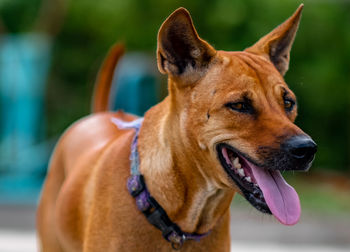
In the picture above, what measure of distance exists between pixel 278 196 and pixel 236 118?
421 mm

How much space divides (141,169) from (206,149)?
1.34 ft

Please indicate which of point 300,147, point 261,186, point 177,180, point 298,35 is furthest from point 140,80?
point 300,147

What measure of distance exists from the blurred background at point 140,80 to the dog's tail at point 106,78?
237cm

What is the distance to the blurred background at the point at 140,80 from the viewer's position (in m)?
8.32

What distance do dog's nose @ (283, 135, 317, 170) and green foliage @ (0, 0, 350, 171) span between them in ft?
27.5

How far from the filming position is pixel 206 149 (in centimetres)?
303

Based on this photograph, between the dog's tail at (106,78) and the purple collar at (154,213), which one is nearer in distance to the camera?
the purple collar at (154,213)

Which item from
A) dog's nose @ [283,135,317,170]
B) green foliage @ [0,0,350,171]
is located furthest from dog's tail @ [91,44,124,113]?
green foliage @ [0,0,350,171]

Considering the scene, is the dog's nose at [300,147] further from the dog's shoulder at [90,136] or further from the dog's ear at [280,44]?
the dog's shoulder at [90,136]

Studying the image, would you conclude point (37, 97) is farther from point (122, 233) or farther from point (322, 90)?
point (122, 233)

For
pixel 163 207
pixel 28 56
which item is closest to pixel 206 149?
pixel 163 207

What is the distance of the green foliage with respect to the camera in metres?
11.4

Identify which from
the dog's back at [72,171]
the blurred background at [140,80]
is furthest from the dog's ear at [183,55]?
the blurred background at [140,80]

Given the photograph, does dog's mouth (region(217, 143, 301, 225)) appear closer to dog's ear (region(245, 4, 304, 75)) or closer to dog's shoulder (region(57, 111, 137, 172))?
dog's ear (region(245, 4, 304, 75))
